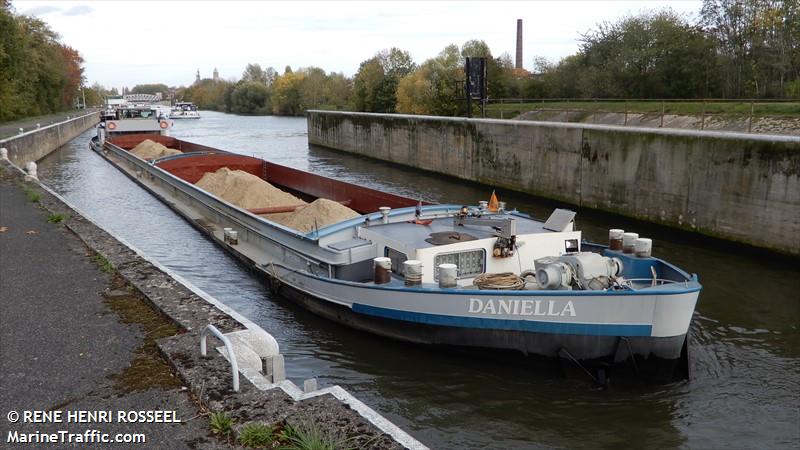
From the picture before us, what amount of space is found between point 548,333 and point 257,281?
25.0ft

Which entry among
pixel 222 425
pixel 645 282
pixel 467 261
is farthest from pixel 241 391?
pixel 645 282

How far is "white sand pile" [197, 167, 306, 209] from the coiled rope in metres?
9.79

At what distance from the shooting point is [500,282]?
31.4 ft

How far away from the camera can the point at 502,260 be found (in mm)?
10883

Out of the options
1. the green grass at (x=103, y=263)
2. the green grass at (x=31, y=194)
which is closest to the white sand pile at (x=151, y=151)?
the green grass at (x=31, y=194)

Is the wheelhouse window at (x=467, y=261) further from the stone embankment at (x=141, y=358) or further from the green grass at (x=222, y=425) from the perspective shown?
the green grass at (x=222, y=425)

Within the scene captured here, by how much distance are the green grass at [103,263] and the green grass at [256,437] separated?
5947mm

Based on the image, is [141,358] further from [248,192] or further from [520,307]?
[248,192]

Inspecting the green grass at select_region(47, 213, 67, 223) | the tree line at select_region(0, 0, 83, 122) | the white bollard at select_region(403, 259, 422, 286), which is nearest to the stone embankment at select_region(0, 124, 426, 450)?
the white bollard at select_region(403, 259, 422, 286)

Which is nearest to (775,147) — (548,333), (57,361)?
(548,333)

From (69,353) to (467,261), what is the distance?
6.24 m

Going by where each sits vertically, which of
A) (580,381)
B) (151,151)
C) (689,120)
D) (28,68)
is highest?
(28,68)

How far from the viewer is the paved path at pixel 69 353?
529 cm

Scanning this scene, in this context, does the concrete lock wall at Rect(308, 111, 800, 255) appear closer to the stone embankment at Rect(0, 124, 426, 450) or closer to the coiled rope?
the coiled rope
